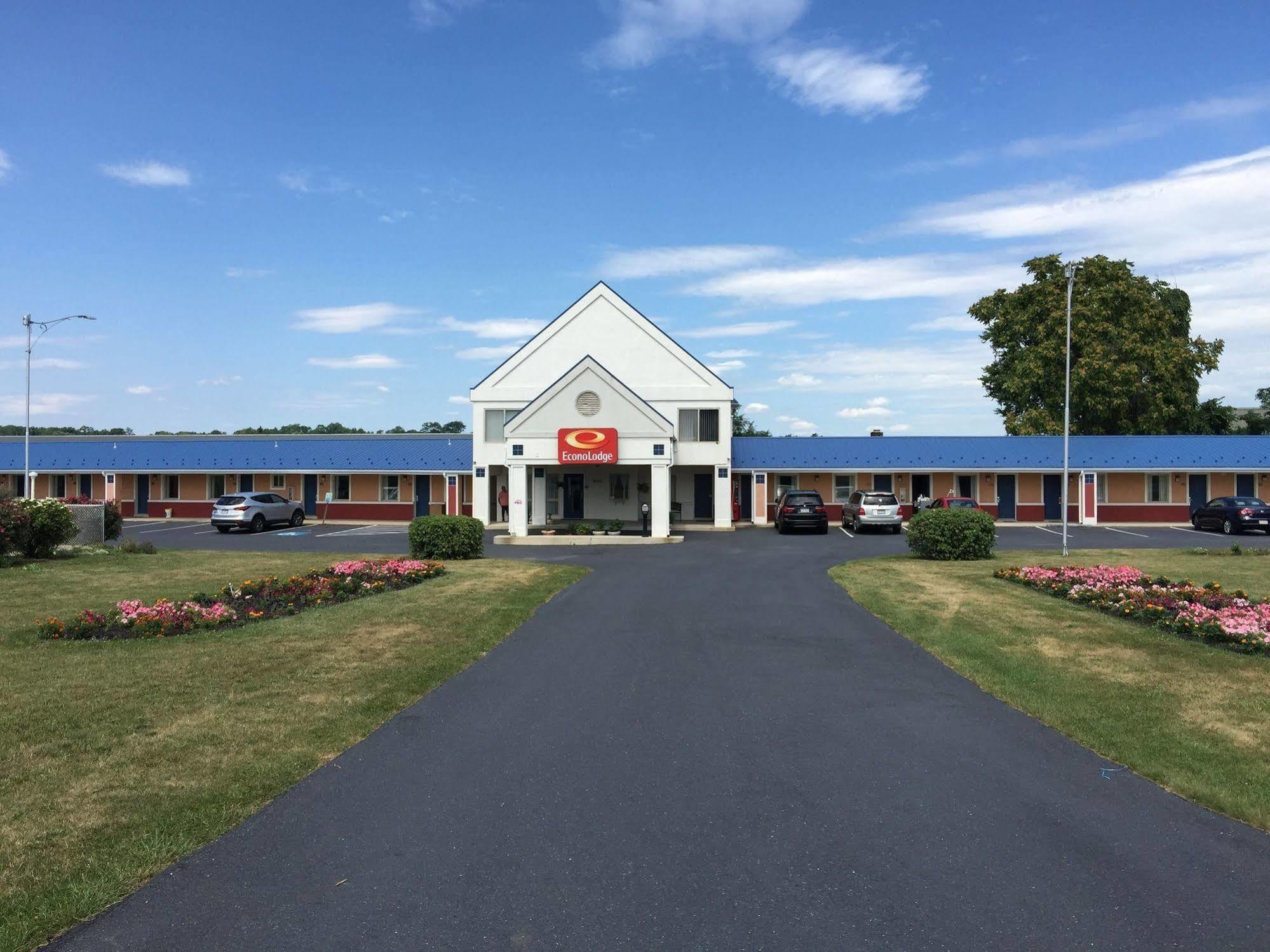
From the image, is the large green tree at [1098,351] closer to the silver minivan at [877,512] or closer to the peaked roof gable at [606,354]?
the silver minivan at [877,512]

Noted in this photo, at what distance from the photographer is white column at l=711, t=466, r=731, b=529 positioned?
1502 inches

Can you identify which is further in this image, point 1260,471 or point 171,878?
point 1260,471

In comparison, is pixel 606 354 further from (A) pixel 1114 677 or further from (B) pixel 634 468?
(A) pixel 1114 677

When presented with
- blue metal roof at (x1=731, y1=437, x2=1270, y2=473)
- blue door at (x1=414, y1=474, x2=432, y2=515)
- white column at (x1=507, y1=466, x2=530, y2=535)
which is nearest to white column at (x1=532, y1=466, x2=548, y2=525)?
white column at (x1=507, y1=466, x2=530, y2=535)

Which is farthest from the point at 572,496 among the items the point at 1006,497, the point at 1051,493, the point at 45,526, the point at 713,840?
the point at 713,840

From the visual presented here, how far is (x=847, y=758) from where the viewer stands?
7.01 meters

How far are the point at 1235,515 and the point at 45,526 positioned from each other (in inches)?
1613

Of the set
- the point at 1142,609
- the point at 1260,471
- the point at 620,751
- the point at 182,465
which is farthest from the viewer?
the point at 182,465

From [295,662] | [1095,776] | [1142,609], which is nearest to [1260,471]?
[1142,609]

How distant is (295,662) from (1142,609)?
1279 centimetres

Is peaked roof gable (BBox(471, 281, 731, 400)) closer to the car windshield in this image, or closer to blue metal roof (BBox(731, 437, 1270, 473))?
blue metal roof (BBox(731, 437, 1270, 473))

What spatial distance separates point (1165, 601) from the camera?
1425 centimetres

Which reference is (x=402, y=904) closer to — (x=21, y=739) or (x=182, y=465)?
(x=21, y=739)

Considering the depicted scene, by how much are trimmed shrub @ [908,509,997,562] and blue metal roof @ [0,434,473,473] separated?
24.0m
